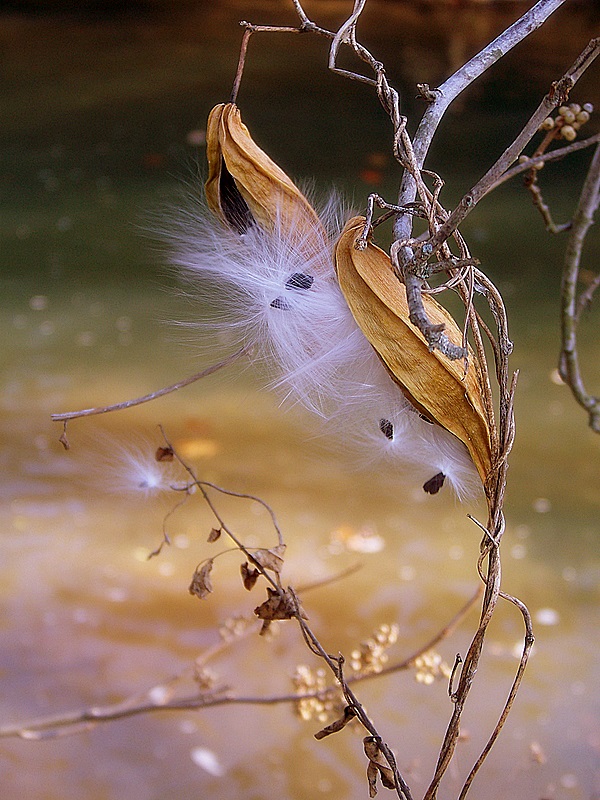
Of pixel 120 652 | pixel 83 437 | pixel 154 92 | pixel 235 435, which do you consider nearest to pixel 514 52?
pixel 154 92

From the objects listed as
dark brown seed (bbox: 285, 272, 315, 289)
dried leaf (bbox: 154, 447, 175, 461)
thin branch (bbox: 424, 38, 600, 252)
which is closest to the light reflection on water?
dried leaf (bbox: 154, 447, 175, 461)

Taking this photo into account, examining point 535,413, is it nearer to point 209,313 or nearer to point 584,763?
point 584,763

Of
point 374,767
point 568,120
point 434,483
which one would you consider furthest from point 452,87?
point 374,767

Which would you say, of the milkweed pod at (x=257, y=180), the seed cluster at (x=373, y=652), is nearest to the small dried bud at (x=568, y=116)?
the milkweed pod at (x=257, y=180)

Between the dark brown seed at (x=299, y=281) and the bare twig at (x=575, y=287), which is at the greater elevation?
the bare twig at (x=575, y=287)

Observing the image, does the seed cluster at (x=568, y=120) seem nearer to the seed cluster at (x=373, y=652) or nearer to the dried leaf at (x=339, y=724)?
the dried leaf at (x=339, y=724)
